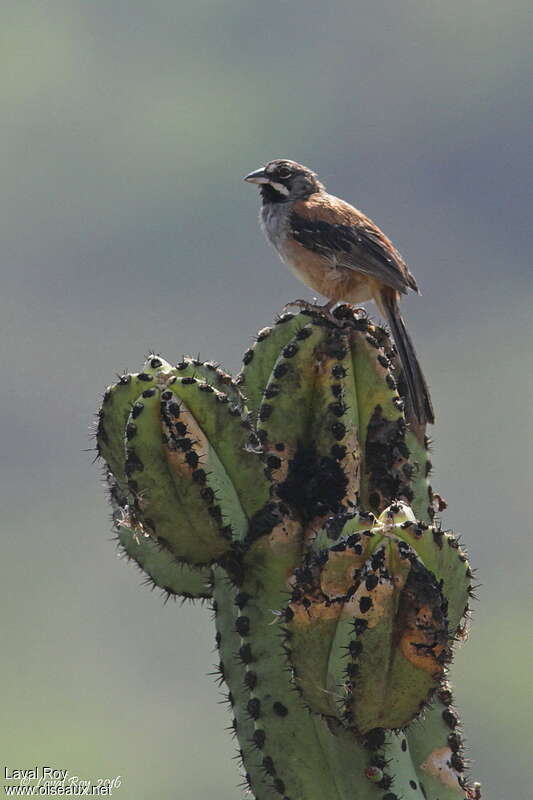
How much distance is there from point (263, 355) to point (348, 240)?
3535 mm

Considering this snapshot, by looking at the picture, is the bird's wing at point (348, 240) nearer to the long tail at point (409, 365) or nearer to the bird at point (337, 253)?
the bird at point (337, 253)

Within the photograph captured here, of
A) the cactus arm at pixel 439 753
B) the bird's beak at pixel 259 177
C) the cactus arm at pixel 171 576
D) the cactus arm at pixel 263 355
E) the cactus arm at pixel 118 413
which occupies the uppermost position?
the bird's beak at pixel 259 177

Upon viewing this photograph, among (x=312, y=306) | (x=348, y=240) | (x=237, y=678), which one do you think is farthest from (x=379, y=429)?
(x=348, y=240)

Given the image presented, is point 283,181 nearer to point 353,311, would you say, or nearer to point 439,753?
point 353,311

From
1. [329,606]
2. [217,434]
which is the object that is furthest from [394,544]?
[217,434]

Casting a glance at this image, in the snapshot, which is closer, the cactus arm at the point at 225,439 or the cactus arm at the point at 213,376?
the cactus arm at the point at 225,439

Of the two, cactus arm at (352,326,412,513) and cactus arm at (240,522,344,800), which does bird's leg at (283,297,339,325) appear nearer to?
cactus arm at (352,326,412,513)

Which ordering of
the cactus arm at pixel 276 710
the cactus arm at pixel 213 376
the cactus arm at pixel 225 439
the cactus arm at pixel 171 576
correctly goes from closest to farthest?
the cactus arm at pixel 276 710, the cactus arm at pixel 225 439, the cactus arm at pixel 213 376, the cactus arm at pixel 171 576

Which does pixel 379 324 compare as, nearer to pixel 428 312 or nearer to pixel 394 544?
pixel 394 544

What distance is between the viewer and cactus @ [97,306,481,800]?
6.75 meters

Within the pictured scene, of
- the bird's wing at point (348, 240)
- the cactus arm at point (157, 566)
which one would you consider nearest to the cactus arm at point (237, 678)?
the cactus arm at point (157, 566)

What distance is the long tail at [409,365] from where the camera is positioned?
9164mm

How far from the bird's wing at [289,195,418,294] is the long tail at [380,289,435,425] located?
0.48 feet

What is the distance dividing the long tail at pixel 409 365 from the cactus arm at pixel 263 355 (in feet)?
3.28
